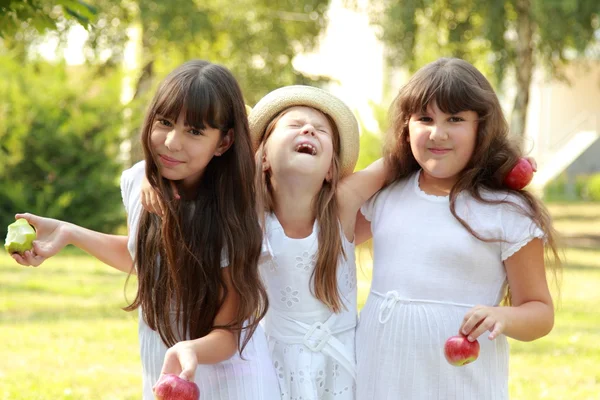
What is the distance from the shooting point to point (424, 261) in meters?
2.98

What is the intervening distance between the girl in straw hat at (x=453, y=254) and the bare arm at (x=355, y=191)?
A: 17cm

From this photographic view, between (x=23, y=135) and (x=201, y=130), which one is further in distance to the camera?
(x=23, y=135)

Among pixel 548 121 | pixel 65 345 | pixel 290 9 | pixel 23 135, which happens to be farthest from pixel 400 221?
pixel 548 121

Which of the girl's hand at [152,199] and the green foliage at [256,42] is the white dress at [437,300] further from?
the green foliage at [256,42]

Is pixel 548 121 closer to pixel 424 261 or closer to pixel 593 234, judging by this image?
pixel 593 234

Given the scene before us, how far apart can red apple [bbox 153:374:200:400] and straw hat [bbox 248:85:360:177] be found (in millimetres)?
1128

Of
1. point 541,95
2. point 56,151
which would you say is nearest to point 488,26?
point 56,151

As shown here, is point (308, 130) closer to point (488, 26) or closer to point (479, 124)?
point (479, 124)

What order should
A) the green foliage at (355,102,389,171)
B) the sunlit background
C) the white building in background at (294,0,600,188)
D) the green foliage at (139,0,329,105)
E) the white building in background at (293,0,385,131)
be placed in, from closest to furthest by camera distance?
the sunlit background
the green foliage at (355,102,389,171)
the green foliage at (139,0,329,105)
the white building in background at (294,0,600,188)
the white building in background at (293,0,385,131)

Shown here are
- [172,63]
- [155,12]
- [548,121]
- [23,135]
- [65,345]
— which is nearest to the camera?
[65,345]

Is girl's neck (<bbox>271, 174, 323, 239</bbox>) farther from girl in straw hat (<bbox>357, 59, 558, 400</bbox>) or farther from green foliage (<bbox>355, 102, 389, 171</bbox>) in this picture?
green foliage (<bbox>355, 102, 389, 171</bbox>)

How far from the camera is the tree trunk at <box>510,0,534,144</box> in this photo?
520 inches

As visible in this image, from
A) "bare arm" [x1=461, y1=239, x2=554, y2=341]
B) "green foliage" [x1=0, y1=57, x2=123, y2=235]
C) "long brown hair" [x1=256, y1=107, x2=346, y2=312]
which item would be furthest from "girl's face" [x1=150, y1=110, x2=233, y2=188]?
"green foliage" [x1=0, y1=57, x2=123, y2=235]

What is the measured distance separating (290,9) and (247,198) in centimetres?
1417
